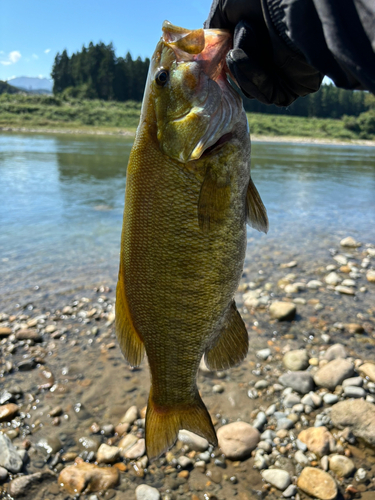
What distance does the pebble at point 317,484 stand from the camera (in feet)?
9.52

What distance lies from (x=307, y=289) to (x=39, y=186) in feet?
37.3

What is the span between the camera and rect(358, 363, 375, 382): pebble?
4087mm

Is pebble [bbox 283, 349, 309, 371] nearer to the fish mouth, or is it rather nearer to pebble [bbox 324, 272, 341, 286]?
pebble [bbox 324, 272, 341, 286]

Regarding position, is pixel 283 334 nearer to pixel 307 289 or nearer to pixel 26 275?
pixel 307 289

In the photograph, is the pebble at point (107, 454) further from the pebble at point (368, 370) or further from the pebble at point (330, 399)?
the pebble at point (368, 370)

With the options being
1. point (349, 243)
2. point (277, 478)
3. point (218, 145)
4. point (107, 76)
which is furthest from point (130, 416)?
point (107, 76)

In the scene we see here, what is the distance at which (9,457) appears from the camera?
318 centimetres

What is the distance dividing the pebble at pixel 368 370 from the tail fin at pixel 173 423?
8.52 ft

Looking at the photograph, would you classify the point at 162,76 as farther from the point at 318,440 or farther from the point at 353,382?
the point at 353,382

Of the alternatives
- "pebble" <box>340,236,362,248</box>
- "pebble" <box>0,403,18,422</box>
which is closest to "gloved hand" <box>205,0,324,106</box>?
"pebble" <box>0,403,18,422</box>

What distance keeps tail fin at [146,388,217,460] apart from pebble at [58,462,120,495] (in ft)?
4.16

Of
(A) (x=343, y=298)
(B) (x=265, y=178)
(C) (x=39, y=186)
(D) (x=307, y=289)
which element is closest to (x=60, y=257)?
(D) (x=307, y=289)

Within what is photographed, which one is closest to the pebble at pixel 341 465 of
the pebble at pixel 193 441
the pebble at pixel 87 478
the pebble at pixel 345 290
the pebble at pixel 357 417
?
the pebble at pixel 357 417

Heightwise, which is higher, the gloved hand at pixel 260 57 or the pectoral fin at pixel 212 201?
the gloved hand at pixel 260 57
